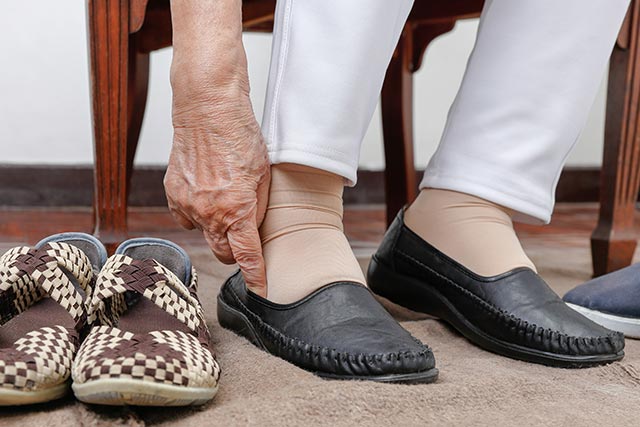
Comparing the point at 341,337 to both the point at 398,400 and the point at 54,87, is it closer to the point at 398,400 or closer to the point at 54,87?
the point at 398,400

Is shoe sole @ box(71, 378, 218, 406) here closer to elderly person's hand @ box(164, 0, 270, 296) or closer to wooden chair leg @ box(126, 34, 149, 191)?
elderly person's hand @ box(164, 0, 270, 296)

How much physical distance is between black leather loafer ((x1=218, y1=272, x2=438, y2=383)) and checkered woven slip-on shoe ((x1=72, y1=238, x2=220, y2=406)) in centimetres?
6

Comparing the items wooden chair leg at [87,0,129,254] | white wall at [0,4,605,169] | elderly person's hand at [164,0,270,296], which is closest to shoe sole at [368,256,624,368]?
elderly person's hand at [164,0,270,296]

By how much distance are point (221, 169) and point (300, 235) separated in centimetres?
9

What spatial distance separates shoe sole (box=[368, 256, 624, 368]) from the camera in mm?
594

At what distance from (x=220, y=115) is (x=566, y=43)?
338mm

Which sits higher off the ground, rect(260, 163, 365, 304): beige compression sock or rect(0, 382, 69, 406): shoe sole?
rect(260, 163, 365, 304): beige compression sock

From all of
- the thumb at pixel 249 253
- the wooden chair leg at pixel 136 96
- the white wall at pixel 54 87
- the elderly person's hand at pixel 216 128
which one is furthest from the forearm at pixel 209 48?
the white wall at pixel 54 87

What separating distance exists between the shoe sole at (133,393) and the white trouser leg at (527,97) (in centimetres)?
36

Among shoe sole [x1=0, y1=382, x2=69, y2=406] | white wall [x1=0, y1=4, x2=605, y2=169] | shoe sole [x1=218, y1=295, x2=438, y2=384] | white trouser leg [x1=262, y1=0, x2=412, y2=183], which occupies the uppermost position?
white trouser leg [x1=262, y1=0, x2=412, y2=183]


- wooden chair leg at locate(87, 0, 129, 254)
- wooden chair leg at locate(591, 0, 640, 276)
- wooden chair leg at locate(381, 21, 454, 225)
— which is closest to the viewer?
wooden chair leg at locate(87, 0, 129, 254)

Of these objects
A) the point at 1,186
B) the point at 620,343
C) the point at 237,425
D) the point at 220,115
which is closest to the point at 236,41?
the point at 220,115

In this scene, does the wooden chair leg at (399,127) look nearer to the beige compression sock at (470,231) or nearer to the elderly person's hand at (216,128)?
the beige compression sock at (470,231)

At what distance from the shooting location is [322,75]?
0.56 meters
